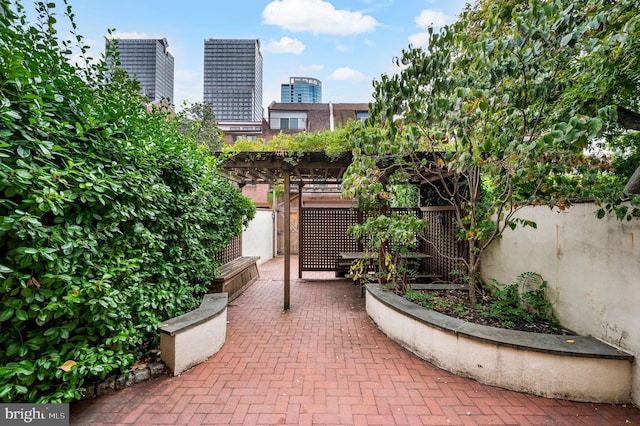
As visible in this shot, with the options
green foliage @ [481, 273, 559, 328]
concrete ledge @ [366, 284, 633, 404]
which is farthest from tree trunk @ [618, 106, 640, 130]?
concrete ledge @ [366, 284, 633, 404]

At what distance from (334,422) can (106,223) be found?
2.37 meters

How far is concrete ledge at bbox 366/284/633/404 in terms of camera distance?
2283 mm

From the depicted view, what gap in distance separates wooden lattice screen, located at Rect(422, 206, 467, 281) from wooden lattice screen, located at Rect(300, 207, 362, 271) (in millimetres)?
1787

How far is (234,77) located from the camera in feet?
107

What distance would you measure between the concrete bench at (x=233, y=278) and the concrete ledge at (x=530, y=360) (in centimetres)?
319

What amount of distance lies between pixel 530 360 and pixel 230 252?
5.27m

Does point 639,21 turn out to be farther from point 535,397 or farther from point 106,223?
point 106,223

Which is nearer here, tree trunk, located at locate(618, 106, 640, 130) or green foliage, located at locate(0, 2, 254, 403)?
green foliage, located at locate(0, 2, 254, 403)

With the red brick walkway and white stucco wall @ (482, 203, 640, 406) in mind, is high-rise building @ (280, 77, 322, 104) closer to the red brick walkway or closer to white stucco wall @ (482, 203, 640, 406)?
white stucco wall @ (482, 203, 640, 406)

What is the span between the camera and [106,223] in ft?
7.50

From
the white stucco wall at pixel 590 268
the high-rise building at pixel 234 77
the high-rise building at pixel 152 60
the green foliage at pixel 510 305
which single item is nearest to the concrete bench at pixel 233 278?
the green foliage at pixel 510 305

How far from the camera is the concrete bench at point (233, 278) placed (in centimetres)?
466

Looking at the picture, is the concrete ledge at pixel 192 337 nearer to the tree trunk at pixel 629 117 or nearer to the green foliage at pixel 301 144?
the green foliage at pixel 301 144

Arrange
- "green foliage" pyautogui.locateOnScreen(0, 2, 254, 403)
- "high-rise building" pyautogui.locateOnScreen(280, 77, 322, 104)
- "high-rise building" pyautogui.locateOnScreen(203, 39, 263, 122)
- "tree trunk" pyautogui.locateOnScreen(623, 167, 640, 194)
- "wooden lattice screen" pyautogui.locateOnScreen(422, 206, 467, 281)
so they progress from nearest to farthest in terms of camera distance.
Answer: "green foliage" pyautogui.locateOnScreen(0, 2, 254, 403), "tree trunk" pyautogui.locateOnScreen(623, 167, 640, 194), "wooden lattice screen" pyautogui.locateOnScreen(422, 206, 467, 281), "high-rise building" pyautogui.locateOnScreen(203, 39, 263, 122), "high-rise building" pyautogui.locateOnScreen(280, 77, 322, 104)
